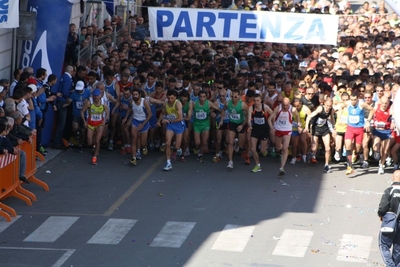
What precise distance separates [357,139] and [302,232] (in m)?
4.96

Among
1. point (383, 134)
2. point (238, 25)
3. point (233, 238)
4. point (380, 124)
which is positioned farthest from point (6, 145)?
point (238, 25)

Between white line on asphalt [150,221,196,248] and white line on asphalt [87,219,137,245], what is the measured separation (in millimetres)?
537

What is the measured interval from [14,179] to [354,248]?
5731 mm

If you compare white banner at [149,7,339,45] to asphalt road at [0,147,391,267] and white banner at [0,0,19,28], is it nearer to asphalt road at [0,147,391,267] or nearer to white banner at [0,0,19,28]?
asphalt road at [0,147,391,267]

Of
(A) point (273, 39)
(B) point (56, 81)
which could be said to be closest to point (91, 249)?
(B) point (56, 81)

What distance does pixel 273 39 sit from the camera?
73.5 feet

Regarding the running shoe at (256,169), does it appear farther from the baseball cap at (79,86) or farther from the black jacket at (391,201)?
the black jacket at (391,201)

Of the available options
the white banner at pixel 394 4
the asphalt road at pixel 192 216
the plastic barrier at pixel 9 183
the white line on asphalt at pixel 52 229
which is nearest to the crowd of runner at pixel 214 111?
the asphalt road at pixel 192 216

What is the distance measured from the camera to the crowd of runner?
19.2 meters

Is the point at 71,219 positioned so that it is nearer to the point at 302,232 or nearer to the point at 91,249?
the point at 91,249

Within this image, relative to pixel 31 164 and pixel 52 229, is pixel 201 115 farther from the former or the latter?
pixel 52 229

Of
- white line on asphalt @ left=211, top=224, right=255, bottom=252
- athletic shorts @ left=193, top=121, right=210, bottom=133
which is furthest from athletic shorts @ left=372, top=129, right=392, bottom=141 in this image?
white line on asphalt @ left=211, top=224, right=255, bottom=252

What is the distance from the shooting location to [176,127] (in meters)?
19.3

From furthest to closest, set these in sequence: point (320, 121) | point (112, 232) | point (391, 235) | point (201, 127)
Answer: point (201, 127) → point (320, 121) → point (112, 232) → point (391, 235)
